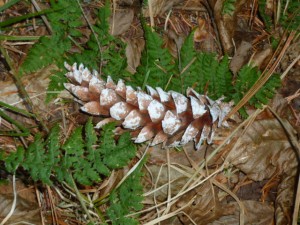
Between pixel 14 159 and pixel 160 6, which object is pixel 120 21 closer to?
pixel 160 6

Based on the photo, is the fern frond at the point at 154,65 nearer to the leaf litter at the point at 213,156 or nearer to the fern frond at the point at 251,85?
the leaf litter at the point at 213,156

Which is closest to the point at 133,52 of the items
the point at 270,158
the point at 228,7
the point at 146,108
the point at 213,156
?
the point at 146,108

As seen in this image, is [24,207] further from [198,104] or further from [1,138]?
[198,104]

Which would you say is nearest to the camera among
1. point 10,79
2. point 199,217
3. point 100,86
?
point 100,86

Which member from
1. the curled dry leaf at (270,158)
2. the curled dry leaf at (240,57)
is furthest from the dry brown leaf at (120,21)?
the curled dry leaf at (270,158)

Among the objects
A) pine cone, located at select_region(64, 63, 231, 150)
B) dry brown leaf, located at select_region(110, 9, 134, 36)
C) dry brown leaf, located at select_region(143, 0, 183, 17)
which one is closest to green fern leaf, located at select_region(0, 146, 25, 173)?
pine cone, located at select_region(64, 63, 231, 150)

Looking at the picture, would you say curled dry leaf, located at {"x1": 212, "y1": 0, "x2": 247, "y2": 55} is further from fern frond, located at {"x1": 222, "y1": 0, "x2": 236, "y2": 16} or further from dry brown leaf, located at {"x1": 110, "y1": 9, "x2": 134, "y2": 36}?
dry brown leaf, located at {"x1": 110, "y1": 9, "x2": 134, "y2": 36}


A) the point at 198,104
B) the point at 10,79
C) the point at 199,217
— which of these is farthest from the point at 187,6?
the point at 199,217
